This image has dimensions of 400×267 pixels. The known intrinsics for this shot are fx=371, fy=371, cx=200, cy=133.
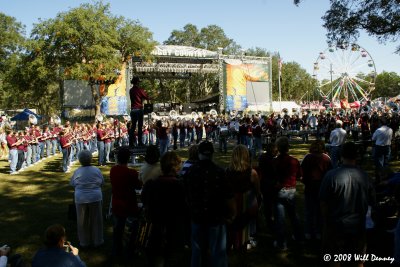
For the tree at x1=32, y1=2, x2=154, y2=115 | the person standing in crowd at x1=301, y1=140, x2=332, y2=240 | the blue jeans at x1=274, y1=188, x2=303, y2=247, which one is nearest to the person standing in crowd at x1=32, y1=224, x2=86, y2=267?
the blue jeans at x1=274, y1=188, x2=303, y2=247

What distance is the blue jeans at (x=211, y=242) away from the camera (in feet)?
13.5

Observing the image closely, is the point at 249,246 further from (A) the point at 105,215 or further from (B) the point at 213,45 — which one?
(B) the point at 213,45

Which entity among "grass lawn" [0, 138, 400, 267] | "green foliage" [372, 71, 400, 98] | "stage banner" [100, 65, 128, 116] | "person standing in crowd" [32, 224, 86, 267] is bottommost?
"grass lawn" [0, 138, 400, 267]

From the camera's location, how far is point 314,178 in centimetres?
612

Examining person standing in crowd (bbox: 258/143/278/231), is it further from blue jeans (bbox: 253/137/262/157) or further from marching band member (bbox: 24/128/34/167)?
marching band member (bbox: 24/128/34/167)

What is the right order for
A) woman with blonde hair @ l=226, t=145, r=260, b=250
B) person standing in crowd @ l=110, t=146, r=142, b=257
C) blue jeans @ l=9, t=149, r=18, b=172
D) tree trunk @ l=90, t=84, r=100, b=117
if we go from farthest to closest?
tree trunk @ l=90, t=84, r=100, b=117 < blue jeans @ l=9, t=149, r=18, b=172 < person standing in crowd @ l=110, t=146, r=142, b=257 < woman with blonde hair @ l=226, t=145, r=260, b=250

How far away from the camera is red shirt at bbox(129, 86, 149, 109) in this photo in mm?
10031

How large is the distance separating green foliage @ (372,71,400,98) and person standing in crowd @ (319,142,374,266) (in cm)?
11545

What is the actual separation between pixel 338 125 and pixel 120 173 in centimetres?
785

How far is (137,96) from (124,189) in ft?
16.1

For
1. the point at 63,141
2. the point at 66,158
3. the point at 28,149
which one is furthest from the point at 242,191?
the point at 28,149

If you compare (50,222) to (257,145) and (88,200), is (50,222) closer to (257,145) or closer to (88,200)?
(88,200)

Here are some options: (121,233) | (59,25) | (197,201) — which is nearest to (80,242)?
(121,233)

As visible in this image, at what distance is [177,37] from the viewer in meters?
73.2
